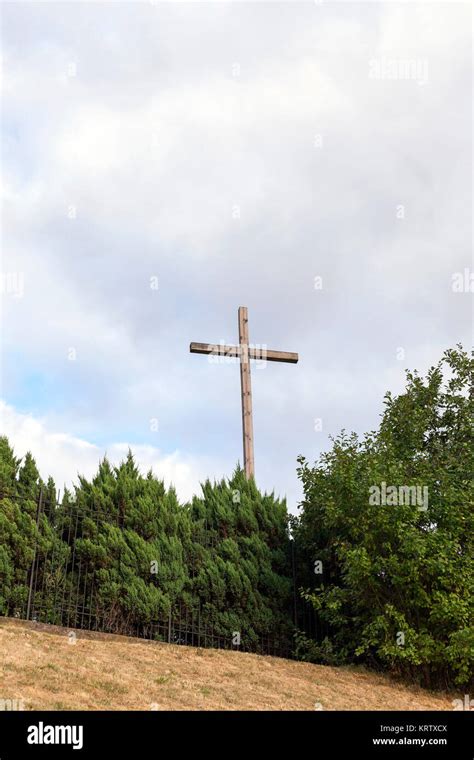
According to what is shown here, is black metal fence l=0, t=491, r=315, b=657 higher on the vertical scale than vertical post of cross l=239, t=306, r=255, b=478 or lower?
lower

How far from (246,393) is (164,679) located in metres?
7.63

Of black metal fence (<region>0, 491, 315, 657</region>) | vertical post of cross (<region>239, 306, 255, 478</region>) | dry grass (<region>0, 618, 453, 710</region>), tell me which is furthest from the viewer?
vertical post of cross (<region>239, 306, 255, 478</region>)

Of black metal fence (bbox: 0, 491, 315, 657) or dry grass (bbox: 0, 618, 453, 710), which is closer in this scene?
dry grass (bbox: 0, 618, 453, 710)

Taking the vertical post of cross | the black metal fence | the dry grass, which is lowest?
the dry grass

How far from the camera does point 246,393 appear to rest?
16875 mm

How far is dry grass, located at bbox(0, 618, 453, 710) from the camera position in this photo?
29.1 ft

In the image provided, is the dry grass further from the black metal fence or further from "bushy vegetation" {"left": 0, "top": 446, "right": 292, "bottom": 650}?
"bushy vegetation" {"left": 0, "top": 446, "right": 292, "bottom": 650}

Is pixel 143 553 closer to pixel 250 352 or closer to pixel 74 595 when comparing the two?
pixel 74 595

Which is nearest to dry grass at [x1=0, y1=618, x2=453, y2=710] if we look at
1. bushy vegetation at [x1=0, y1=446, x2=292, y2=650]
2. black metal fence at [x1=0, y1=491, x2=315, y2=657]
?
black metal fence at [x1=0, y1=491, x2=315, y2=657]

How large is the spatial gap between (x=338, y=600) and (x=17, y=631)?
18.2ft

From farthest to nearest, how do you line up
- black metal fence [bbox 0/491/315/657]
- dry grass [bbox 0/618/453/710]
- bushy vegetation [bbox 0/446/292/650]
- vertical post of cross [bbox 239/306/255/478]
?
vertical post of cross [bbox 239/306/255/478] < bushy vegetation [bbox 0/446/292/650] < black metal fence [bbox 0/491/315/657] < dry grass [bbox 0/618/453/710]

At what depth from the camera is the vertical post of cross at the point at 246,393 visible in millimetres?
16469
